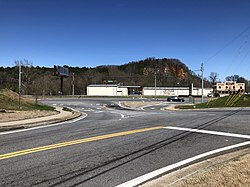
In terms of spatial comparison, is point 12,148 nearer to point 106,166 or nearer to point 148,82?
point 106,166

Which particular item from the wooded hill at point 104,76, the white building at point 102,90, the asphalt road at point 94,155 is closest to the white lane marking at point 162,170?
the asphalt road at point 94,155

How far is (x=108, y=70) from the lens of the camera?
168 meters

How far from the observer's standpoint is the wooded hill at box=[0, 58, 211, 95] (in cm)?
8806

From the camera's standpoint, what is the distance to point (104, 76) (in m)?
146

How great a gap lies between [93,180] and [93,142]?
3.30 metres

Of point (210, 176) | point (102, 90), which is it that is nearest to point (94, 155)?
point (210, 176)

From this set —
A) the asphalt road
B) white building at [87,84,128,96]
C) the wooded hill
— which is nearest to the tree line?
the wooded hill

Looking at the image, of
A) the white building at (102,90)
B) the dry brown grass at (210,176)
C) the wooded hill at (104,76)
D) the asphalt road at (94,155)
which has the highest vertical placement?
the wooded hill at (104,76)

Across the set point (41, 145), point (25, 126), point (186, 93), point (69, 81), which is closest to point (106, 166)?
point (41, 145)

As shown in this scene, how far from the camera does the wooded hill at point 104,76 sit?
3467 inches

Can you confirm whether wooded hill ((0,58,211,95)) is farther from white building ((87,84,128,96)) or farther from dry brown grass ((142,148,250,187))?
dry brown grass ((142,148,250,187))

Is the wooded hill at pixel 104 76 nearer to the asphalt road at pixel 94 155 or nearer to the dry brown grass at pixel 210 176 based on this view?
the asphalt road at pixel 94 155

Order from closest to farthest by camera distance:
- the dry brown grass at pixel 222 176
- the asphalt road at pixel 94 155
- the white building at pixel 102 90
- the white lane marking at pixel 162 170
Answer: the dry brown grass at pixel 222 176 → the white lane marking at pixel 162 170 → the asphalt road at pixel 94 155 → the white building at pixel 102 90

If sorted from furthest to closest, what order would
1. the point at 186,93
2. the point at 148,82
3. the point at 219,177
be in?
the point at 148,82 < the point at 186,93 < the point at 219,177
